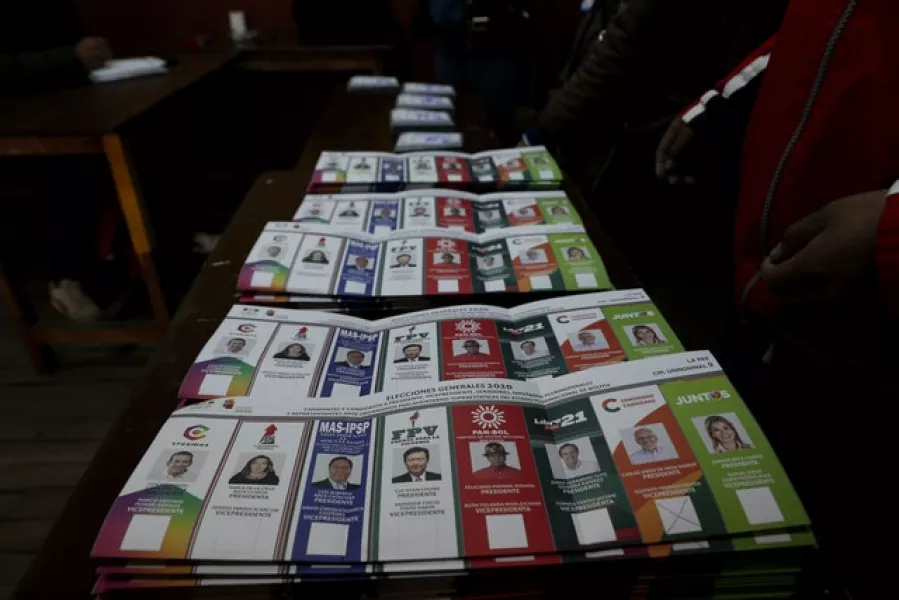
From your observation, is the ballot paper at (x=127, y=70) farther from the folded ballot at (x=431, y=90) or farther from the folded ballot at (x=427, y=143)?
the folded ballot at (x=427, y=143)

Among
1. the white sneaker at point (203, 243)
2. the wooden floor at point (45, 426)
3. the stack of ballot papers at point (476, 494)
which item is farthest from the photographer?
the white sneaker at point (203, 243)

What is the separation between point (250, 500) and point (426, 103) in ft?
4.26

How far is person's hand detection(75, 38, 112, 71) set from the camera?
69.2 inches

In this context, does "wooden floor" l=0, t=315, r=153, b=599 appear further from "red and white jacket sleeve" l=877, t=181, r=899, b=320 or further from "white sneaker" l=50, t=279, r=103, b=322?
"red and white jacket sleeve" l=877, t=181, r=899, b=320

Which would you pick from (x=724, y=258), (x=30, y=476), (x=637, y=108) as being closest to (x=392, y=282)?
(x=637, y=108)

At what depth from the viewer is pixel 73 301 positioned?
66.7 inches

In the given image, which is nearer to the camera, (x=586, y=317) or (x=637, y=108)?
(x=586, y=317)

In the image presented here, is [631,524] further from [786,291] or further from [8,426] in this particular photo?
[8,426]

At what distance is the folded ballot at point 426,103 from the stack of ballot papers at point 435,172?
1.41 ft

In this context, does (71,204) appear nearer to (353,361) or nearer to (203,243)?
(203,243)

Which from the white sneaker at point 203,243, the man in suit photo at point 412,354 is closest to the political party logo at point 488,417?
the man in suit photo at point 412,354

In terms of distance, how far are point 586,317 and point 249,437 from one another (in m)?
0.38

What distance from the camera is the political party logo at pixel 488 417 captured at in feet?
1.69

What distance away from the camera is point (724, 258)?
2068 millimetres
